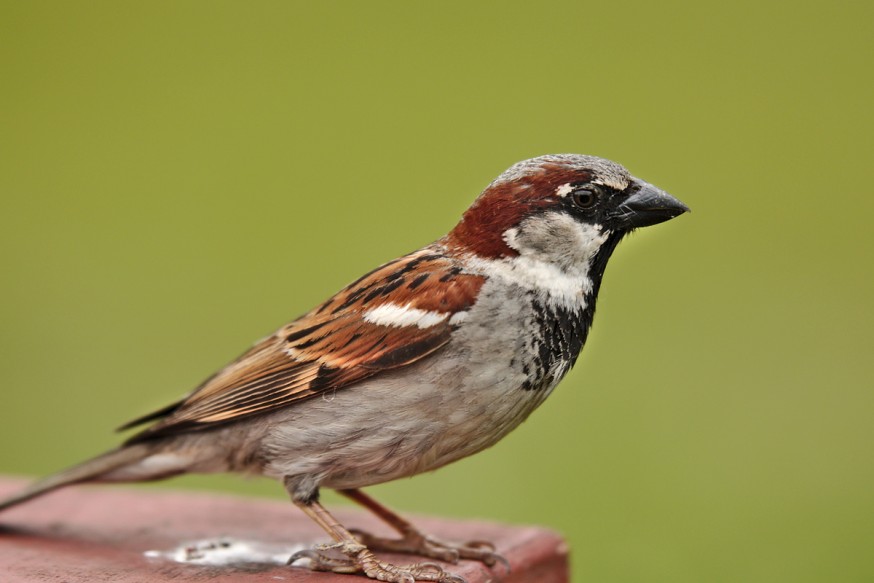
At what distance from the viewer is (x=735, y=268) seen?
19.7ft

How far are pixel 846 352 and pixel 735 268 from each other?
674 millimetres

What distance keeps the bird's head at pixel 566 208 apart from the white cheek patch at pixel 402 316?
0.21 m

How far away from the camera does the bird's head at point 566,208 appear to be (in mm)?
2857

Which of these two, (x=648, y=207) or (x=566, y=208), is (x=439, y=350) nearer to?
(x=566, y=208)

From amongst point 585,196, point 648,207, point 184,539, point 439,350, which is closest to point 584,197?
point 585,196

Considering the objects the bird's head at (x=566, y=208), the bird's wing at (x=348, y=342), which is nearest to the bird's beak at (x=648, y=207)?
the bird's head at (x=566, y=208)

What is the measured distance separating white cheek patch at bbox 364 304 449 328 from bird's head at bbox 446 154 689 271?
8.5 inches

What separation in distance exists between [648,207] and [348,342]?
2.54 ft

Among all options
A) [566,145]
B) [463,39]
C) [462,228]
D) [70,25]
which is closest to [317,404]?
[462,228]

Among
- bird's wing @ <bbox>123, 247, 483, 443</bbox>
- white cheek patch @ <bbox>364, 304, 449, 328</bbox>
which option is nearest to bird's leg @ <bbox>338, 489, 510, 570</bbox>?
bird's wing @ <bbox>123, 247, 483, 443</bbox>

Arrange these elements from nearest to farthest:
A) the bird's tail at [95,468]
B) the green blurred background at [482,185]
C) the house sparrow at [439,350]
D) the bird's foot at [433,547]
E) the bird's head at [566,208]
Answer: the house sparrow at [439,350]
the bird's head at [566,208]
the bird's foot at [433,547]
the bird's tail at [95,468]
the green blurred background at [482,185]

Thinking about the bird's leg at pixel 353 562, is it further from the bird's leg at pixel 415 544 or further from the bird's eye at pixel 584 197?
the bird's eye at pixel 584 197

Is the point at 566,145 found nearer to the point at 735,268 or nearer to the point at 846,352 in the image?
the point at 735,268

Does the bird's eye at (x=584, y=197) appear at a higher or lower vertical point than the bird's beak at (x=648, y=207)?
higher
